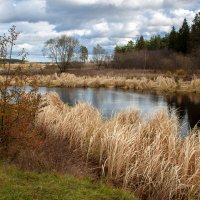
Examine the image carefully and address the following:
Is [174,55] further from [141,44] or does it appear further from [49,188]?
[49,188]

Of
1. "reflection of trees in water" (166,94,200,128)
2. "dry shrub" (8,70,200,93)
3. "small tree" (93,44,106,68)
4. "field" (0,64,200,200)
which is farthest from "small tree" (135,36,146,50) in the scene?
"field" (0,64,200,200)

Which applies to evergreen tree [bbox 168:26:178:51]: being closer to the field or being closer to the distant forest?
the distant forest

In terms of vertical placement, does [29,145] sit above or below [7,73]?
below

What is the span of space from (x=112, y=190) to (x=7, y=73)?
3.13 meters

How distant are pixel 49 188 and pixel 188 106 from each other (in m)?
16.7

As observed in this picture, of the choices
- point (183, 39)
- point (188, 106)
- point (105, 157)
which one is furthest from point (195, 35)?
point (105, 157)

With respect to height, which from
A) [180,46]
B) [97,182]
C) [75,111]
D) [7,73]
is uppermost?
[180,46]

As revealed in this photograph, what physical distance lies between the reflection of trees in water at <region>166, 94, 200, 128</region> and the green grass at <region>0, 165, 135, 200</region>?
1010cm

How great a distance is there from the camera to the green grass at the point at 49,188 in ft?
16.5

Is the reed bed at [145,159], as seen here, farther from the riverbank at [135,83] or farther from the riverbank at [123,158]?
the riverbank at [135,83]

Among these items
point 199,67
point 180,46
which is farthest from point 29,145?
point 180,46

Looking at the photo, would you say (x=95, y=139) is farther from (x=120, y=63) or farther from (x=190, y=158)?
(x=120, y=63)

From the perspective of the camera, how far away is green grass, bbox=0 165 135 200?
504cm

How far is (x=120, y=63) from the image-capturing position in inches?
2251
